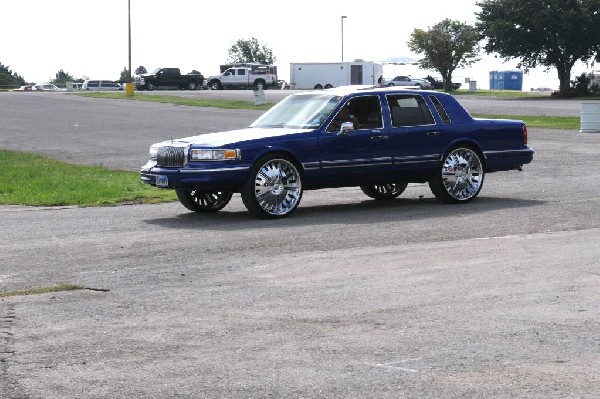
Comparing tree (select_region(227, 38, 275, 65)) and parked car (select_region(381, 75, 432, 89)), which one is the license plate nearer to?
parked car (select_region(381, 75, 432, 89))

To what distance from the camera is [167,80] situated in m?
91.9

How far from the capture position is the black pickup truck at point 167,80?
91125 mm

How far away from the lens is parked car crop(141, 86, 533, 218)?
48.4ft

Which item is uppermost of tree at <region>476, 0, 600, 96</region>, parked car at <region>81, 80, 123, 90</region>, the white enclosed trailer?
tree at <region>476, 0, 600, 96</region>

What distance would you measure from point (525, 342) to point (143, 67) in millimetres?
171938

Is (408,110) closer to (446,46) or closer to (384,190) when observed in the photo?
(384,190)

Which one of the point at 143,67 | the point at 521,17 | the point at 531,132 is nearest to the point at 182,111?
the point at 531,132

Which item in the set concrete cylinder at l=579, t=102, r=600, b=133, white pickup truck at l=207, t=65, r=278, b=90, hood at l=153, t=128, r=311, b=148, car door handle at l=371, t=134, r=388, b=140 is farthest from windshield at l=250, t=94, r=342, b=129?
white pickup truck at l=207, t=65, r=278, b=90

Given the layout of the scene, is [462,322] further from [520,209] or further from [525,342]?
[520,209]

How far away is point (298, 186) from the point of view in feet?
49.6

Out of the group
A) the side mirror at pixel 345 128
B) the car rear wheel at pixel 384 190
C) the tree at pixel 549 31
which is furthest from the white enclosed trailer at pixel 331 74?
the side mirror at pixel 345 128

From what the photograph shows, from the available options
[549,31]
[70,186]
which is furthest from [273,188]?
[549,31]

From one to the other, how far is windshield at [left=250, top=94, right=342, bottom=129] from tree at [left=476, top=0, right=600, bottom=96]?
6202 cm

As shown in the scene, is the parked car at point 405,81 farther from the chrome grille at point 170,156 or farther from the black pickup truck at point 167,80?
the chrome grille at point 170,156
